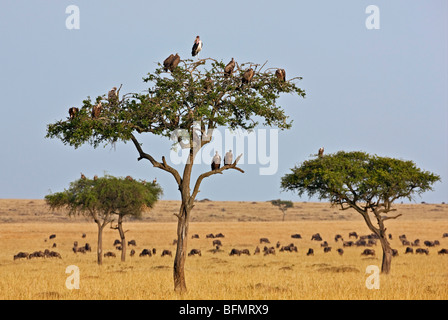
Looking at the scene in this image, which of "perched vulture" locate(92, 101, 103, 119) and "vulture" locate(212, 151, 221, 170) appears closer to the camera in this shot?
"perched vulture" locate(92, 101, 103, 119)

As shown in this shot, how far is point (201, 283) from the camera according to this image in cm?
2291

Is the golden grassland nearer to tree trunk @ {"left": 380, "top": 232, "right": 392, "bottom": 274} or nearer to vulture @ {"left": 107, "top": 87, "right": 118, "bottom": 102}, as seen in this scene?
tree trunk @ {"left": 380, "top": 232, "right": 392, "bottom": 274}

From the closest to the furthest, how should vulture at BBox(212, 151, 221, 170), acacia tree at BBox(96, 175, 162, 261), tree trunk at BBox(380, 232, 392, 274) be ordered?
1. vulture at BBox(212, 151, 221, 170)
2. tree trunk at BBox(380, 232, 392, 274)
3. acacia tree at BBox(96, 175, 162, 261)

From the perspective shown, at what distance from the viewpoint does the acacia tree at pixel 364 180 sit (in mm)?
29672

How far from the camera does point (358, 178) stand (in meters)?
29.8

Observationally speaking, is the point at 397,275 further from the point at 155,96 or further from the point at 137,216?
the point at 137,216

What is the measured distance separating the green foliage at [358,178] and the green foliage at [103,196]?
11.4 metres

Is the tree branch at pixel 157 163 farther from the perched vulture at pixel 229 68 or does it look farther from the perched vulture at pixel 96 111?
the perched vulture at pixel 229 68

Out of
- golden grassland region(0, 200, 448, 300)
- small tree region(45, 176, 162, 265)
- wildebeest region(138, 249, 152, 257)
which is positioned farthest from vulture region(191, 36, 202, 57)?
wildebeest region(138, 249, 152, 257)

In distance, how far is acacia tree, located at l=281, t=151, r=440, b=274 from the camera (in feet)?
97.3

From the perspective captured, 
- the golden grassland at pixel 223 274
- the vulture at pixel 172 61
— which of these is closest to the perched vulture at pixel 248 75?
the vulture at pixel 172 61

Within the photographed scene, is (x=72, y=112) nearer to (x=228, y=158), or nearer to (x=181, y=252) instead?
(x=228, y=158)

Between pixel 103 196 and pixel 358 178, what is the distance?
55.0ft

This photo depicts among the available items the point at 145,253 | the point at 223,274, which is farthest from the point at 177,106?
the point at 145,253
